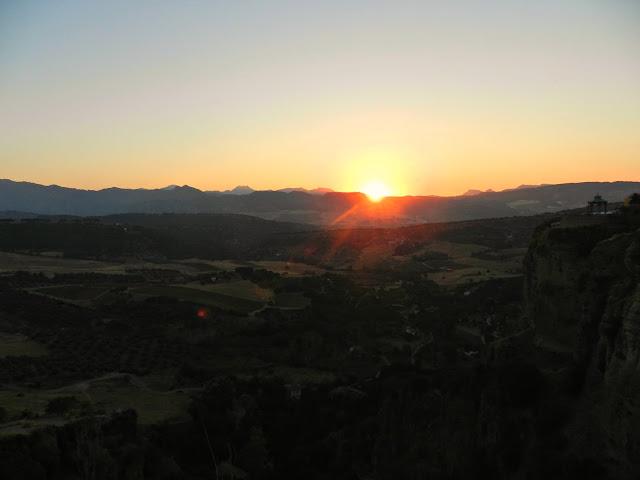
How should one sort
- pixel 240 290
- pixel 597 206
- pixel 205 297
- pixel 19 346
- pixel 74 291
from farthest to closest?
pixel 240 290 → pixel 74 291 → pixel 205 297 → pixel 19 346 → pixel 597 206

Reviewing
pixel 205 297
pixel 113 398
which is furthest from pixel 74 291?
pixel 113 398

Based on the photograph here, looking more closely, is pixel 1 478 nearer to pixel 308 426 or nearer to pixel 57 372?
pixel 308 426

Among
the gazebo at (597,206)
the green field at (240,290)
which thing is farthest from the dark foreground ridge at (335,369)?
the gazebo at (597,206)

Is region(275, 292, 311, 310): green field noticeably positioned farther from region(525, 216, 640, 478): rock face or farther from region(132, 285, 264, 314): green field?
region(525, 216, 640, 478): rock face

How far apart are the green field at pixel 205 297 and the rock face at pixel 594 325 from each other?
6832 cm

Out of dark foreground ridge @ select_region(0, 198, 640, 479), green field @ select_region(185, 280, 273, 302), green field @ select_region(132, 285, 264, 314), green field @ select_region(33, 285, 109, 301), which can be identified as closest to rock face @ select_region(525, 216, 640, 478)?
dark foreground ridge @ select_region(0, 198, 640, 479)

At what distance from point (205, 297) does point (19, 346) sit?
115 feet

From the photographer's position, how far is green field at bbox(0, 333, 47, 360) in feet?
242

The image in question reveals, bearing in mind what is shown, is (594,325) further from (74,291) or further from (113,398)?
(74,291)

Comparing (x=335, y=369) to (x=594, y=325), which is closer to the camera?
(x=594, y=325)

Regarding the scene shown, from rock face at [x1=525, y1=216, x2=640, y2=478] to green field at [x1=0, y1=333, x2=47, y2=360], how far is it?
57.3m

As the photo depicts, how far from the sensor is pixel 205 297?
109m

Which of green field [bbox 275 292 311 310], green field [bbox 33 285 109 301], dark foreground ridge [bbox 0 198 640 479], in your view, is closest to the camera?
dark foreground ridge [bbox 0 198 640 479]

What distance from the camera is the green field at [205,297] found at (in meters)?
105
